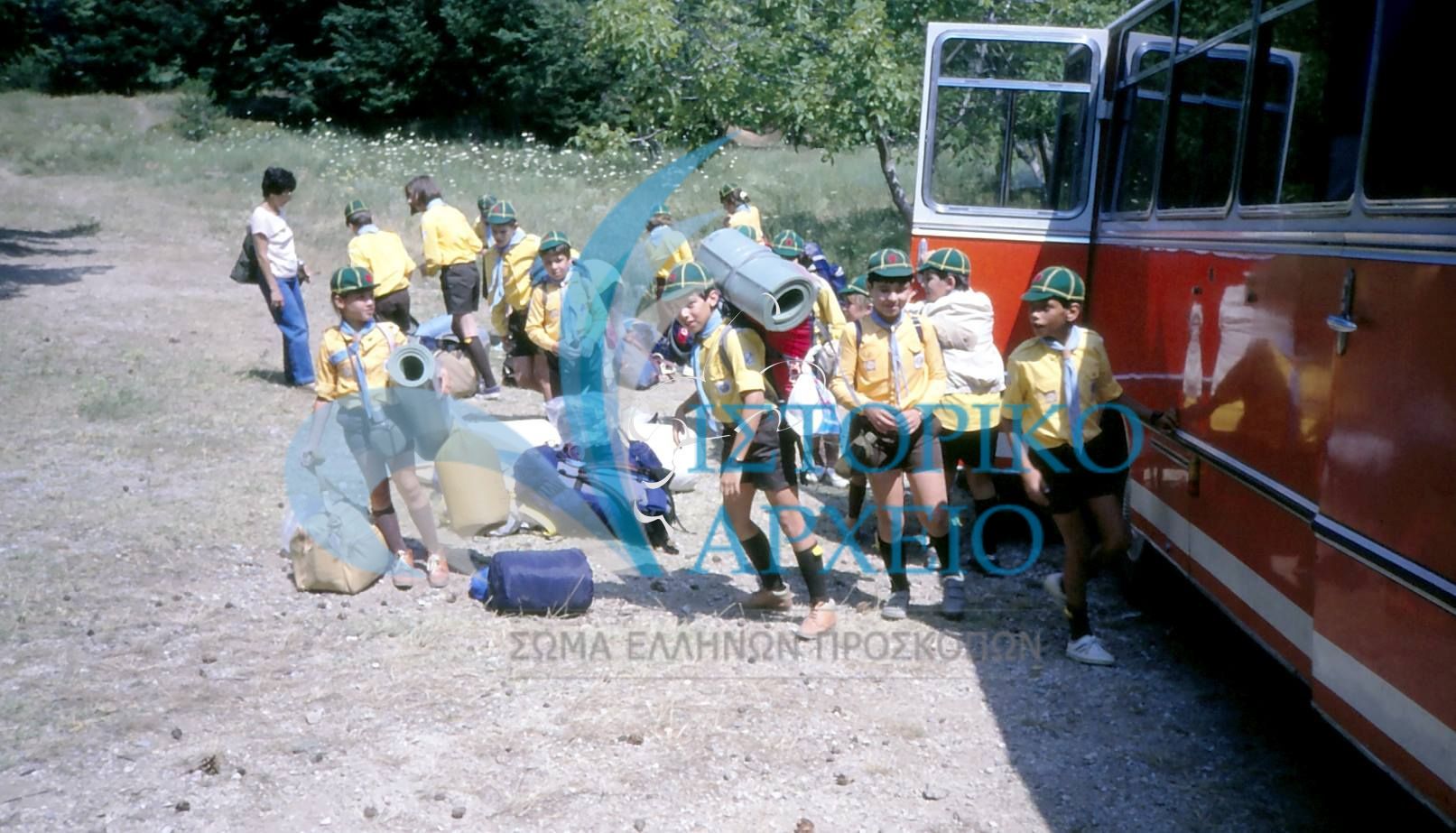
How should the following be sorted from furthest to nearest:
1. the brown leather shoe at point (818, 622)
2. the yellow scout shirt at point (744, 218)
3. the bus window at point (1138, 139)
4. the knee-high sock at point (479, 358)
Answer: the yellow scout shirt at point (744, 218), the knee-high sock at point (479, 358), the bus window at point (1138, 139), the brown leather shoe at point (818, 622)

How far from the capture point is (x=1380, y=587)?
345 cm

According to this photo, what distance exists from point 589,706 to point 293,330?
22.6 feet

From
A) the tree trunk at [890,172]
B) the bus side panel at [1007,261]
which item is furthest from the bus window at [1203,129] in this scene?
the tree trunk at [890,172]

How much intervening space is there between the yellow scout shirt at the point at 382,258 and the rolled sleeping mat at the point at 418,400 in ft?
12.9

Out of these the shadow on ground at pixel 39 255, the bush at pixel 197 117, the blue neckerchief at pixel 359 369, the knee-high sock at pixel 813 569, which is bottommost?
the shadow on ground at pixel 39 255

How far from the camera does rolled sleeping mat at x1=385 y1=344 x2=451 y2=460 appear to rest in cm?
598

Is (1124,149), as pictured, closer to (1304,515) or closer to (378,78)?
(1304,515)

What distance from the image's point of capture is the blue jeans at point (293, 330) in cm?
1084

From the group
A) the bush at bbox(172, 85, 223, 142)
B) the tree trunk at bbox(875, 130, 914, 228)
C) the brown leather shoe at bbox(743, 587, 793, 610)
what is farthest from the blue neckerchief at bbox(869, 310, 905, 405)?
the bush at bbox(172, 85, 223, 142)

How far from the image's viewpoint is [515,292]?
957 cm

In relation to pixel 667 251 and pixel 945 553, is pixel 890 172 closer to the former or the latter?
pixel 667 251

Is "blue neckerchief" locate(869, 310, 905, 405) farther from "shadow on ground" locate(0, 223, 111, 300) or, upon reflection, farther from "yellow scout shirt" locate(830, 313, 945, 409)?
"shadow on ground" locate(0, 223, 111, 300)

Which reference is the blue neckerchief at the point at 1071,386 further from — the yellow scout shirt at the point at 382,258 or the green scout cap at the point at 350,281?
the yellow scout shirt at the point at 382,258

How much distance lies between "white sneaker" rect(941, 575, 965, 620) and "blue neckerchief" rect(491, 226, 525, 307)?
15.8ft
